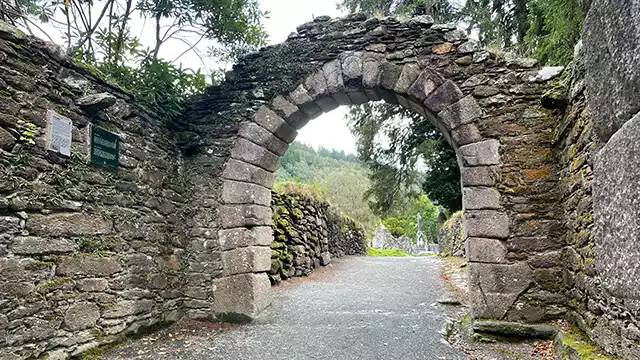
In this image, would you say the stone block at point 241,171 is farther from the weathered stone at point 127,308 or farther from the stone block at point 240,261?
the weathered stone at point 127,308

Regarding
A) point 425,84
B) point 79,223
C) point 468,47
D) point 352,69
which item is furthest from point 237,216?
point 468,47

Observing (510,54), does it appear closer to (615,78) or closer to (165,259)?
(615,78)

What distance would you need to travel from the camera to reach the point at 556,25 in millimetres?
4578

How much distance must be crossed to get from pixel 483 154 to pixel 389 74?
56.6 inches

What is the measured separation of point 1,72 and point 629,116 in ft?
12.5

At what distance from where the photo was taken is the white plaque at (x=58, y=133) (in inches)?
128

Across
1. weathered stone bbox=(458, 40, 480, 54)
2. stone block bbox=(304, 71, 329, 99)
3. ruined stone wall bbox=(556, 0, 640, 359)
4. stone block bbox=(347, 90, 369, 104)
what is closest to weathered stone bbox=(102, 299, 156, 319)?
stone block bbox=(304, 71, 329, 99)

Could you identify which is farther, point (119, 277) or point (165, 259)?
point (165, 259)

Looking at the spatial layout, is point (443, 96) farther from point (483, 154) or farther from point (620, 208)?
point (620, 208)

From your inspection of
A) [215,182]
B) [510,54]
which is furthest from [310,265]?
[510,54]

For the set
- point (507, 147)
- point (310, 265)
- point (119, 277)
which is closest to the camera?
point (119, 277)

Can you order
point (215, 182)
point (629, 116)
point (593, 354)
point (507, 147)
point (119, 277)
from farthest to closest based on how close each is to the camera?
point (215, 182) < point (507, 147) < point (119, 277) < point (593, 354) < point (629, 116)

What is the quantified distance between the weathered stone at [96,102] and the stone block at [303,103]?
2.10 meters

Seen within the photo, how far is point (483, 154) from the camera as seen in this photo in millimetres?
4227
